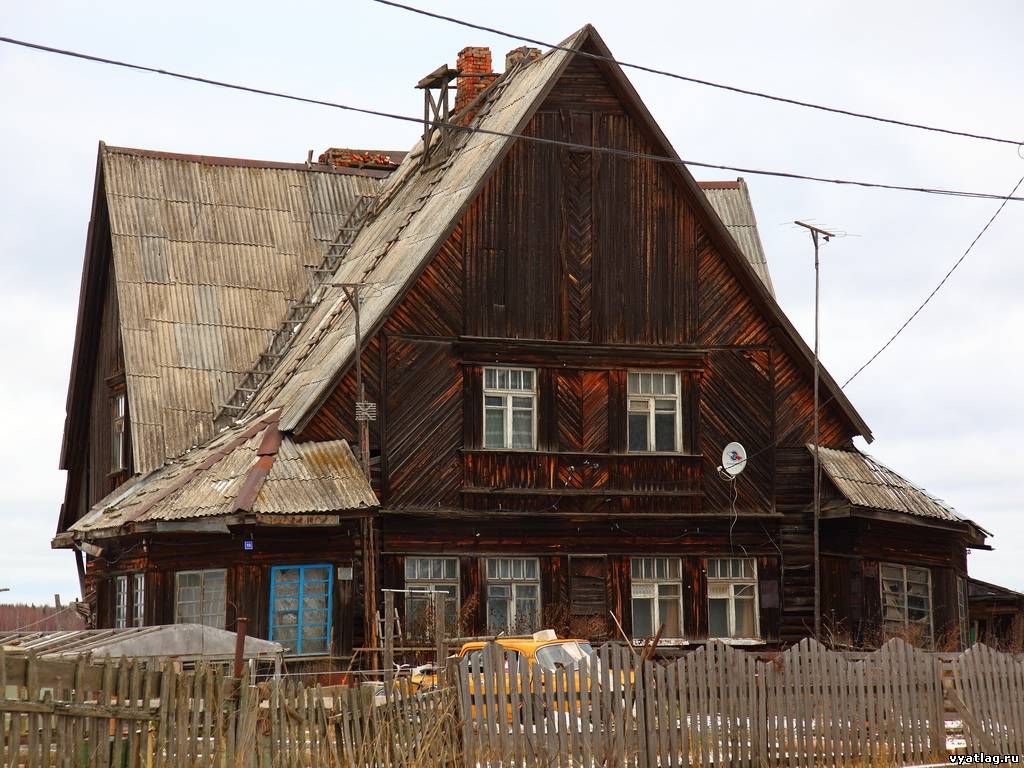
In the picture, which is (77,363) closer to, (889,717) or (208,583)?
(208,583)

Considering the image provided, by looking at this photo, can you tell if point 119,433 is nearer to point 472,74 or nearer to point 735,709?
point 472,74

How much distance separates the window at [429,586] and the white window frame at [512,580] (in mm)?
576

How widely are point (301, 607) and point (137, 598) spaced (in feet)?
12.3

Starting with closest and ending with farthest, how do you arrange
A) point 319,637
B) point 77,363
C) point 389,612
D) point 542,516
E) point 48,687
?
point 48,687 → point 389,612 → point 319,637 → point 542,516 → point 77,363

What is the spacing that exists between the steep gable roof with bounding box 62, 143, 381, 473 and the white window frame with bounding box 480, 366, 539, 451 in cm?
574

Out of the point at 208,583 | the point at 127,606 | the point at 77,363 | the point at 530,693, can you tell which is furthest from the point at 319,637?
the point at 77,363

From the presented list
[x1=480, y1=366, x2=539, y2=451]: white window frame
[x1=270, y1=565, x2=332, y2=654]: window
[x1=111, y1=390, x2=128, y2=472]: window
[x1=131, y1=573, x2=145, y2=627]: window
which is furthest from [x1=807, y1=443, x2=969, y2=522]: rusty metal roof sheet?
[x1=111, y1=390, x2=128, y2=472]: window

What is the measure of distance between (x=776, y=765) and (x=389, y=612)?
5658 mm

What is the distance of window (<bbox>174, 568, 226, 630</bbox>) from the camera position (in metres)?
26.0

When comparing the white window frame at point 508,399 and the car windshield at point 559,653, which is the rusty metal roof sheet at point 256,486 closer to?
the white window frame at point 508,399

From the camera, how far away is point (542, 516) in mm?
27609

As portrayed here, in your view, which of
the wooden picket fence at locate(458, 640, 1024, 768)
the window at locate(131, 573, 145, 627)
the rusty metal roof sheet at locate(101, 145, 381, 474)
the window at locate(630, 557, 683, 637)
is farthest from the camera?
the rusty metal roof sheet at locate(101, 145, 381, 474)

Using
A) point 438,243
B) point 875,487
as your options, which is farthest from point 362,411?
point 875,487

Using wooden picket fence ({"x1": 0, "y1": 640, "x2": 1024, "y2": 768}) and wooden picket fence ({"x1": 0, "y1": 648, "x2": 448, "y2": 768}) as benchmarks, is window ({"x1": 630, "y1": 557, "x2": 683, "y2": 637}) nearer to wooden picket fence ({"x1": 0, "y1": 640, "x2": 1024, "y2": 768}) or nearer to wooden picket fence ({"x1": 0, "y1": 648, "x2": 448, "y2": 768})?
wooden picket fence ({"x1": 0, "y1": 640, "x2": 1024, "y2": 768})
